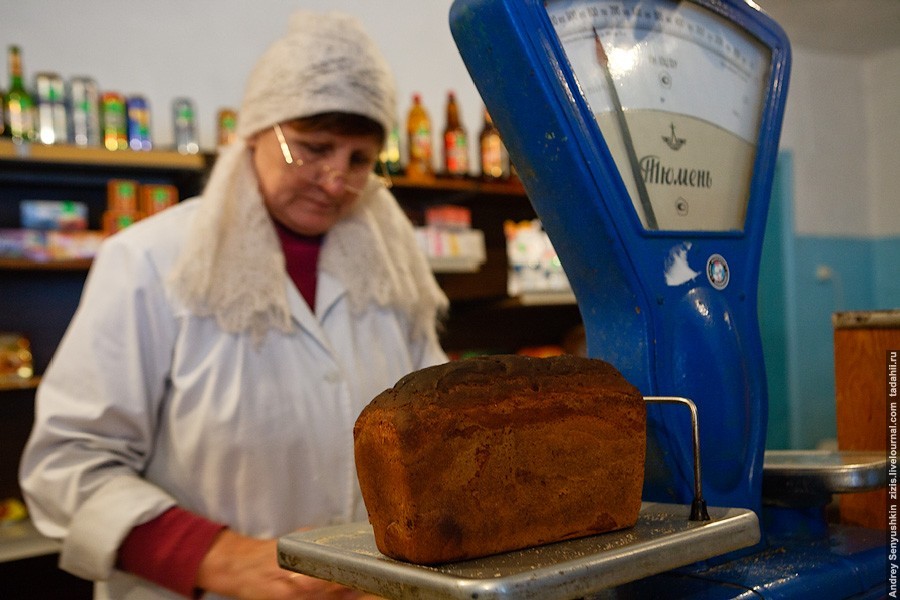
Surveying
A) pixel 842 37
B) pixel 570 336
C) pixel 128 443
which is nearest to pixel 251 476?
pixel 128 443

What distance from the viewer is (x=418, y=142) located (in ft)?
11.7

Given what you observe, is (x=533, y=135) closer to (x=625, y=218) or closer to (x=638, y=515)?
(x=625, y=218)

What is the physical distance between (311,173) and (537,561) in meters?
1.08

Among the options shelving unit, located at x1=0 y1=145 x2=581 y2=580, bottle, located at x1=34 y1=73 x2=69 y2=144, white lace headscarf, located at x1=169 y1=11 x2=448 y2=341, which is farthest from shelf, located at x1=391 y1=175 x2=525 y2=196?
white lace headscarf, located at x1=169 y1=11 x2=448 y2=341

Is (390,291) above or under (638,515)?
above

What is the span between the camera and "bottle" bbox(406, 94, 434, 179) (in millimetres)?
3499

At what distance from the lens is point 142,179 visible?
3293mm

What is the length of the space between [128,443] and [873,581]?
1078 mm

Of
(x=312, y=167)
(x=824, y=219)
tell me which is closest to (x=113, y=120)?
(x=312, y=167)

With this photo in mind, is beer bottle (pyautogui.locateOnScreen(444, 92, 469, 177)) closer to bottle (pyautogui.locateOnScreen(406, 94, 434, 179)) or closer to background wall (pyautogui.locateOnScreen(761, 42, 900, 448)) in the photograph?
bottle (pyautogui.locateOnScreen(406, 94, 434, 179))

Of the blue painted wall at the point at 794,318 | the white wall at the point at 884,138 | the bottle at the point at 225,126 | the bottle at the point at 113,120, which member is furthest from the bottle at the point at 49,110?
the white wall at the point at 884,138

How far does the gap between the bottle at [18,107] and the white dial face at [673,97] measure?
2.66 m

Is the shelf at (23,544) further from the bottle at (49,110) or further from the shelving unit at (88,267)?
the bottle at (49,110)

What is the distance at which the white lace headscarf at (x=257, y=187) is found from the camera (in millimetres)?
1360
